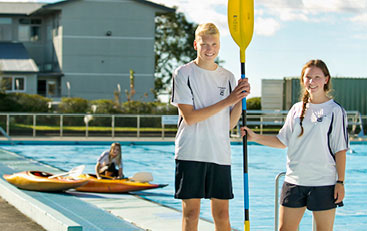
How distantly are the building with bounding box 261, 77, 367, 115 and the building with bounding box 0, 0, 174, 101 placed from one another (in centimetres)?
1354

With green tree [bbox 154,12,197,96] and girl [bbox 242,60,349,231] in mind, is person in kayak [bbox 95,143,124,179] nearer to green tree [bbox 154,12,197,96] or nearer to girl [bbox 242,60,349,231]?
girl [bbox 242,60,349,231]

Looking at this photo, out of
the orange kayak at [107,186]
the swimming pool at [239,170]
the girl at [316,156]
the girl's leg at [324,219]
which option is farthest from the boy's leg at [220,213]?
the orange kayak at [107,186]

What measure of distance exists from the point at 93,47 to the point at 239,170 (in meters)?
35.1

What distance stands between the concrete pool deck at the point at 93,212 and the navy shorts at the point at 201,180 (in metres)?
2.23

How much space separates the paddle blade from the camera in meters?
5.35

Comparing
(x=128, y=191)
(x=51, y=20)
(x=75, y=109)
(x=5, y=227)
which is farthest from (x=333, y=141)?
(x=51, y=20)

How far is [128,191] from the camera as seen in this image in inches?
476

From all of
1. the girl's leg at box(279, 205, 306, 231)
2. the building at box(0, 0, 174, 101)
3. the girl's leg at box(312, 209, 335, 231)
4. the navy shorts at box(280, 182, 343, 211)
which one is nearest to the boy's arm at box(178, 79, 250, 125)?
the navy shorts at box(280, 182, 343, 211)

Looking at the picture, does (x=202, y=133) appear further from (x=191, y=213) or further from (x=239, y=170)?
(x=239, y=170)

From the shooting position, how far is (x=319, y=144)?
15.5ft

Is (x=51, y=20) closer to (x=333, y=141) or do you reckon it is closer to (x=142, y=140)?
(x=142, y=140)

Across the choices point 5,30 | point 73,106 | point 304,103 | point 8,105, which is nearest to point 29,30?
point 5,30

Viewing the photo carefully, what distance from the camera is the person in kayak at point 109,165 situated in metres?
12.4

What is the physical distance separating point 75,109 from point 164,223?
95.6 ft
